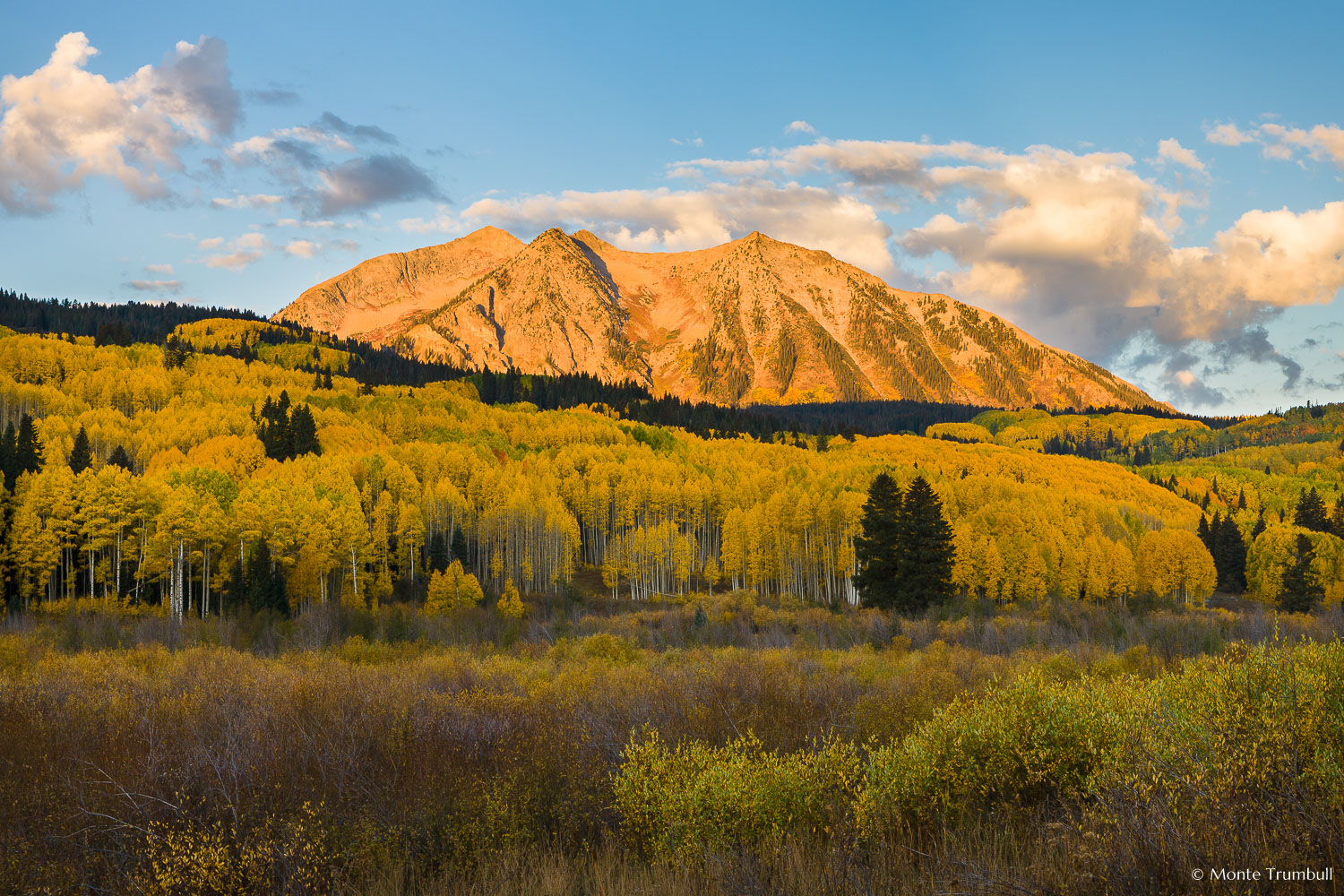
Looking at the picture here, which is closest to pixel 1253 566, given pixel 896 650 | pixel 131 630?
pixel 896 650

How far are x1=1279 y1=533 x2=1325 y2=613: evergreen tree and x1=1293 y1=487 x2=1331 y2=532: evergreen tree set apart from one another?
132 ft

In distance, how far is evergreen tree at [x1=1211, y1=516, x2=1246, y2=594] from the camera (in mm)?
96250

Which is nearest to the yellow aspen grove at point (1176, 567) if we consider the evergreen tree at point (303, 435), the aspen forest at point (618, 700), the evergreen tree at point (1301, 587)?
the aspen forest at point (618, 700)

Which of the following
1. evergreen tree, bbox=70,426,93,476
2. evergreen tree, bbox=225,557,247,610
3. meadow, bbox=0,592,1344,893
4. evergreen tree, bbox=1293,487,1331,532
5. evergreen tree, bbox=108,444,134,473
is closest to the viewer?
meadow, bbox=0,592,1344,893

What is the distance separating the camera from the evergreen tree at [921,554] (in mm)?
47625

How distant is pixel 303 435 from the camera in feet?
370

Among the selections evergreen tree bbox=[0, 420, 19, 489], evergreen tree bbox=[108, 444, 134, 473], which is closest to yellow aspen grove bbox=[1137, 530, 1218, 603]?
evergreen tree bbox=[0, 420, 19, 489]

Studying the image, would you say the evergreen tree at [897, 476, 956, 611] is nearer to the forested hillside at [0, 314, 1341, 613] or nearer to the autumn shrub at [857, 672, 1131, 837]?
the forested hillside at [0, 314, 1341, 613]

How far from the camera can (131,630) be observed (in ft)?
132

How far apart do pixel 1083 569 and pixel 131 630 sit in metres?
89.4

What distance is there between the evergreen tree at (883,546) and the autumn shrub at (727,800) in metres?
40.3

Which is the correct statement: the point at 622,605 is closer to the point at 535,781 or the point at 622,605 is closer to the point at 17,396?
the point at 535,781

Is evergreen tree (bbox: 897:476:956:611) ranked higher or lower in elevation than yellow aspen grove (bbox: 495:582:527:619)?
higher
